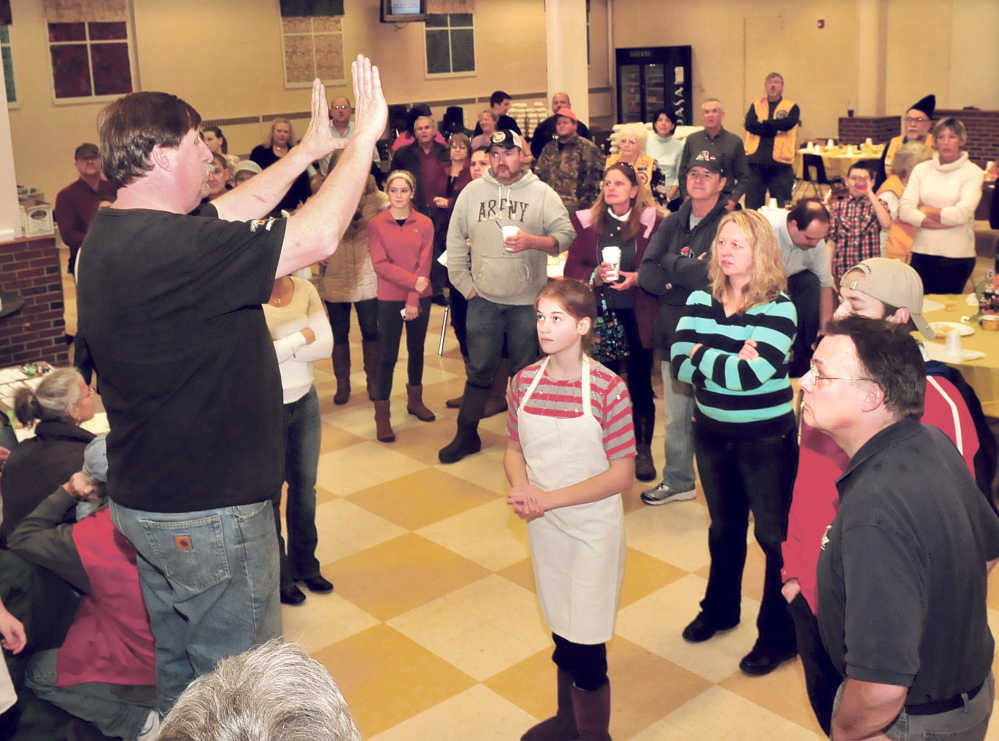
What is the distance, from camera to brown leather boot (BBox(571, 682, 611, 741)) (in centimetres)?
318

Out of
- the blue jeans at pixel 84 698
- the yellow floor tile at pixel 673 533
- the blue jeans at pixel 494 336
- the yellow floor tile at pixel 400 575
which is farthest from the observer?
the blue jeans at pixel 494 336

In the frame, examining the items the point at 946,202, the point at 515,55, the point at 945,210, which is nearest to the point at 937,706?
the point at 945,210

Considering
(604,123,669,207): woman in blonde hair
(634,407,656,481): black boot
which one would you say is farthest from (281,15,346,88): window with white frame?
(634,407,656,481): black boot

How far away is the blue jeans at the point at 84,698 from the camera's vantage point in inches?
126

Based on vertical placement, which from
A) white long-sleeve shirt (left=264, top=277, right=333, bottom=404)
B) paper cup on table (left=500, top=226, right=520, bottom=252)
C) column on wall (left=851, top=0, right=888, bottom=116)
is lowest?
white long-sleeve shirt (left=264, top=277, right=333, bottom=404)

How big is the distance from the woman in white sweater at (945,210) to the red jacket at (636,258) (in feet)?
7.86

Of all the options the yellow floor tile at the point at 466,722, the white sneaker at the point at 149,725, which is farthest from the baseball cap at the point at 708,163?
the white sneaker at the point at 149,725

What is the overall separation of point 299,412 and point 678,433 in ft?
6.41

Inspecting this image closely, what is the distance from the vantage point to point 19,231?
7.76m

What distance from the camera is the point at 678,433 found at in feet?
17.1

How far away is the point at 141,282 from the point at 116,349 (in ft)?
0.57

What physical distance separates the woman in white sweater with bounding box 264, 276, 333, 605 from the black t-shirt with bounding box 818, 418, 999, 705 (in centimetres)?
256

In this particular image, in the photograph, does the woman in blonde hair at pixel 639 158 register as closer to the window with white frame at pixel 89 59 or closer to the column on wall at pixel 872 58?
the column on wall at pixel 872 58

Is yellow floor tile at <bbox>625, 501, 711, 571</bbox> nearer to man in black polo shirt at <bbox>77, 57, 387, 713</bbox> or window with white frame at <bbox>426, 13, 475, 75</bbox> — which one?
man in black polo shirt at <bbox>77, 57, 387, 713</bbox>
